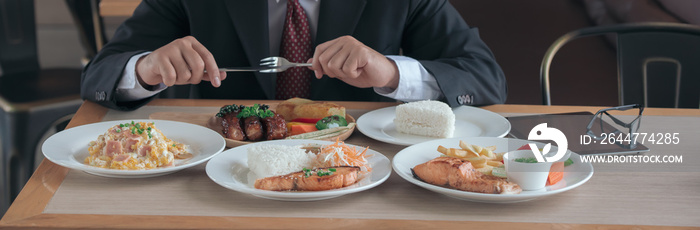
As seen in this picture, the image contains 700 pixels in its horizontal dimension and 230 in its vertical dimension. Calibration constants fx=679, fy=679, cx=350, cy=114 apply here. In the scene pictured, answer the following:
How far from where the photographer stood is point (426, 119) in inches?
50.4

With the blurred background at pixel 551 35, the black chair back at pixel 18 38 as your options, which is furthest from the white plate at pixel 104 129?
the black chair back at pixel 18 38

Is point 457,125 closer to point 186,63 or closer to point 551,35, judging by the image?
point 186,63

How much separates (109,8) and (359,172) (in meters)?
2.27

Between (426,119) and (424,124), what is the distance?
1cm

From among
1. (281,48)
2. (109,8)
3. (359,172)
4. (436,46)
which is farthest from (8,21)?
(359,172)

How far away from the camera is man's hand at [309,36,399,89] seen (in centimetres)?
138

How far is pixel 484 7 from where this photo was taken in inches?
123

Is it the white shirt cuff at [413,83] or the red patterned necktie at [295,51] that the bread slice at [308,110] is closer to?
the white shirt cuff at [413,83]

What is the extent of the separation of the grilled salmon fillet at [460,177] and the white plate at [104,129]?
1.17 ft

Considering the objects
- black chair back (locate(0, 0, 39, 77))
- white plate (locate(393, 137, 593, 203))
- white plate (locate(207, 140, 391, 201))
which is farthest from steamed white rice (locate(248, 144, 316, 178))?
black chair back (locate(0, 0, 39, 77))

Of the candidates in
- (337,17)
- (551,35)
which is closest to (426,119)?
(337,17)

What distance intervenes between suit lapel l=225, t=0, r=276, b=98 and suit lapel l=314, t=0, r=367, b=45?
0.14m

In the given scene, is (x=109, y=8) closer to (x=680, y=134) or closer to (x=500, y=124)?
(x=500, y=124)

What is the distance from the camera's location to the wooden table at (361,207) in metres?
0.90
